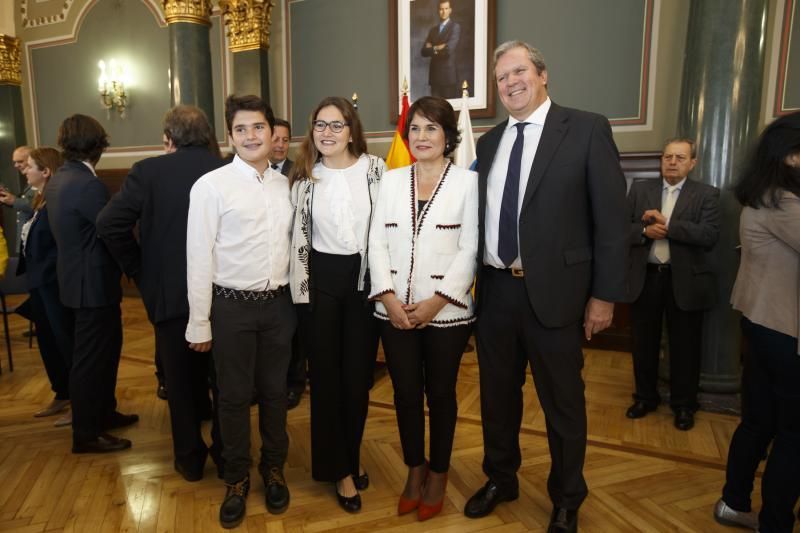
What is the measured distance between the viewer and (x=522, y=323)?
186cm

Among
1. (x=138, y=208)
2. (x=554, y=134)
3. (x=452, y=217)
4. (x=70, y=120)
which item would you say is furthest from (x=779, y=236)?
(x=70, y=120)

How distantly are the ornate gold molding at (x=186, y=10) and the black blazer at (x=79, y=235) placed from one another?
314cm

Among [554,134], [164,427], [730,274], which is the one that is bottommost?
[164,427]

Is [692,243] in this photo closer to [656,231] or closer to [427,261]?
[656,231]

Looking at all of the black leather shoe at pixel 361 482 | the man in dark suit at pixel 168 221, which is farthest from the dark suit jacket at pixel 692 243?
the man in dark suit at pixel 168 221

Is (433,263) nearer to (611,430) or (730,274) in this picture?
(611,430)

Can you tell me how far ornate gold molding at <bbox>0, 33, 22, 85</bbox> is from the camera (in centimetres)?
669

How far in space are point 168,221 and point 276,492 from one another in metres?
1.13

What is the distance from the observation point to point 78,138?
98.0 inches

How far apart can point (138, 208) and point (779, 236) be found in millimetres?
2194

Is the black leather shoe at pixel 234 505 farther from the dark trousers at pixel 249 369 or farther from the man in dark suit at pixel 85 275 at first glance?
the man in dark suit at pixel 85 275

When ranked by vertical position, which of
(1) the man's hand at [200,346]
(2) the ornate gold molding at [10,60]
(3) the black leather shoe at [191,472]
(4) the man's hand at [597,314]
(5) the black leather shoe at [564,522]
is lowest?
(3) the black leather shoe at [191,472]

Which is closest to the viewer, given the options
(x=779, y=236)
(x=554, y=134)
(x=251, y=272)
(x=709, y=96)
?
(x=779, y=236)

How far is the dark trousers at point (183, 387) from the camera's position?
219 centimetres
